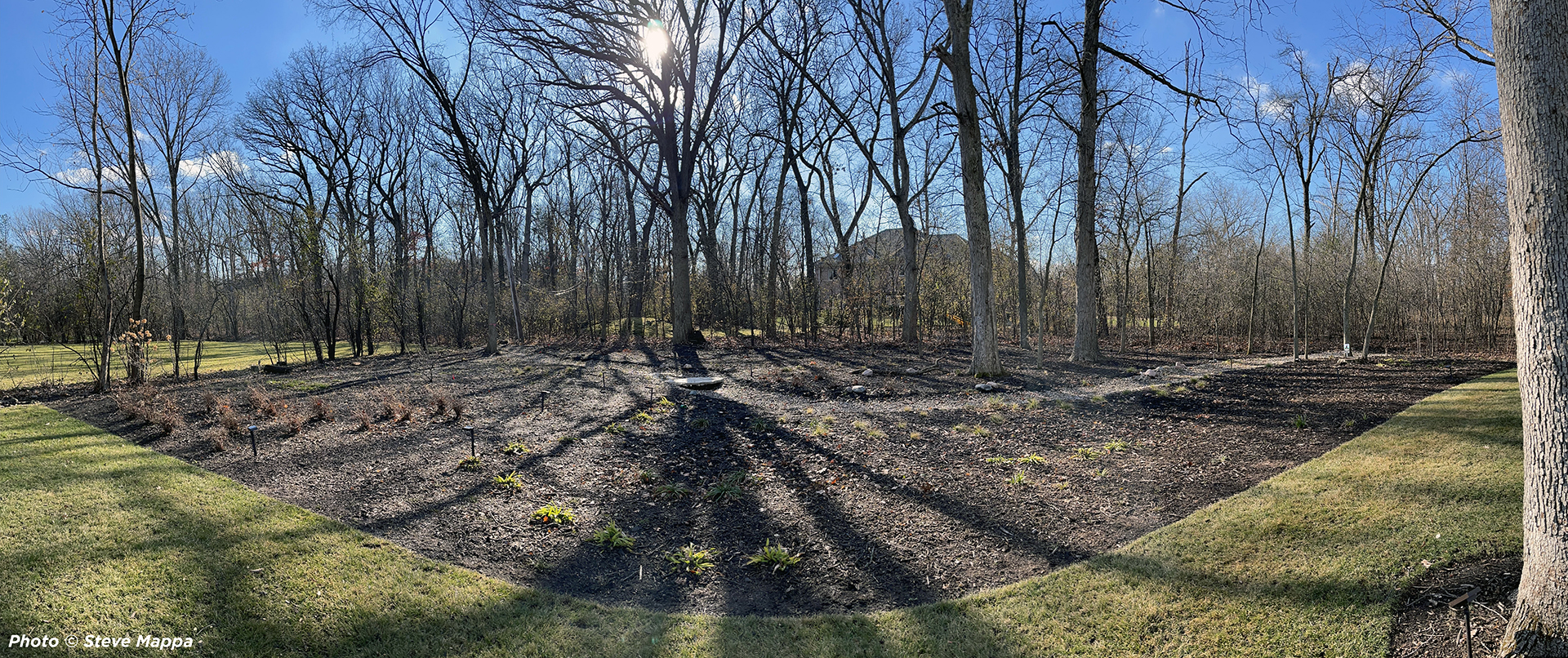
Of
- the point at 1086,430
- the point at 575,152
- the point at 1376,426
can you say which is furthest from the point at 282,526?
the point at 575,152

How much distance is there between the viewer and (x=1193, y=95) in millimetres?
8266

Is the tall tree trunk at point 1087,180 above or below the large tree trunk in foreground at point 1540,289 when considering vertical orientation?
above

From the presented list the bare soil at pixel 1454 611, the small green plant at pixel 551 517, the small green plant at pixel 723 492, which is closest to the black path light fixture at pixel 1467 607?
the bare soil at pixel 1454 611

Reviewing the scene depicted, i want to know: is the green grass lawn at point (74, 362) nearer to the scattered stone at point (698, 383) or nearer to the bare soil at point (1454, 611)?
the scattered stone at point (698, 383)

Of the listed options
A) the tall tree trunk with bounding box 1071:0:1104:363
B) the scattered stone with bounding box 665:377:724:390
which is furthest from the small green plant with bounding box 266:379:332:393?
Answer: the tall tree trunk with bounding box 1071:0:1104:363

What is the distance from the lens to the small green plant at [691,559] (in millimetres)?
4000

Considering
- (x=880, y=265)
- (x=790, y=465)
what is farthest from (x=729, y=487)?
(x=880, y=265)

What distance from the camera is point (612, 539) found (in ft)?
14.3

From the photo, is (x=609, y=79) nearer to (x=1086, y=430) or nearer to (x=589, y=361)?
(x=589, y=361)

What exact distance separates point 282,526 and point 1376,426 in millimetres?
9886

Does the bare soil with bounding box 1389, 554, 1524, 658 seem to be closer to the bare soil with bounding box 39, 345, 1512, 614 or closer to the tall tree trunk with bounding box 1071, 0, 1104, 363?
the bare soil with bounding box 39, 345, 1512, 614

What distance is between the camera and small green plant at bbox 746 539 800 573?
3984mm

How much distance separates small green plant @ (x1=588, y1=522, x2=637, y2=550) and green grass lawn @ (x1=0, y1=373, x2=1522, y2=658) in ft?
2.46

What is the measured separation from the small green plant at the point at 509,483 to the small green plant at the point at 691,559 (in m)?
1.90
